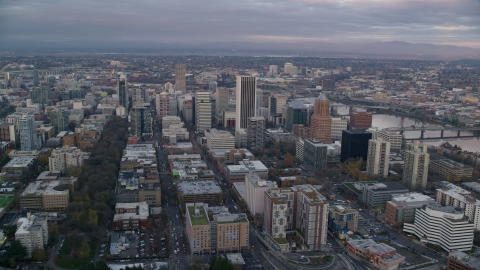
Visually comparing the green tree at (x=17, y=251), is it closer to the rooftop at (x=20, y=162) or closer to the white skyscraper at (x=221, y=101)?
the rooftop at (x=20, y=162)

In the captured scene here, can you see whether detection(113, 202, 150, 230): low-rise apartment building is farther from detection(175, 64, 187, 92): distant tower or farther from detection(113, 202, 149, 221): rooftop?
detection(175, 64, 187, 92): distant tower

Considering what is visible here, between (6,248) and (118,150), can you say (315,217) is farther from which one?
(118,150)

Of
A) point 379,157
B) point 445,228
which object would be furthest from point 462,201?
point 379,157

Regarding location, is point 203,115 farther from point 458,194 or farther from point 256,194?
point 458,194

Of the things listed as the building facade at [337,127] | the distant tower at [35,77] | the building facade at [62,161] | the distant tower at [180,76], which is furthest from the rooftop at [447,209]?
the distant tower at [35,77]

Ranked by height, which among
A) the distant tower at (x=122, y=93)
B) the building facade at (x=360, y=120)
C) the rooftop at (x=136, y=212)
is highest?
the distant tower at (x=122, y=93)

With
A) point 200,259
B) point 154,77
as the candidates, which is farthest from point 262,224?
point 154,77
